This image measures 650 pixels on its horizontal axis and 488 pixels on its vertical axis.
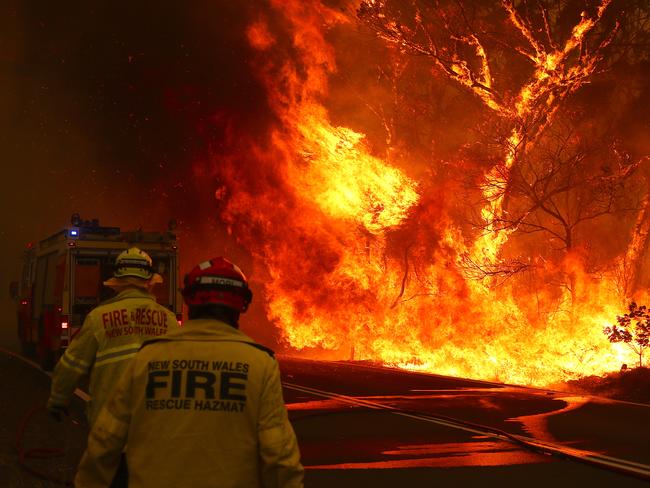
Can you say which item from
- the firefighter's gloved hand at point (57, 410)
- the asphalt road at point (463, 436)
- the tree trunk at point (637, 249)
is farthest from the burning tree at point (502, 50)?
the firefighter's gloved hand at point (57, 410)

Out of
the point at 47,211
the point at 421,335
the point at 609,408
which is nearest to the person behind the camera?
the point at 609,408

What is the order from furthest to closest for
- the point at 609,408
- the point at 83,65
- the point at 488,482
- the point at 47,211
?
1. the point at 47,211
2. the point at 83,65
3. the point at 609,408
4. the point at 488,482

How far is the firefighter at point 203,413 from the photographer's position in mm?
3438

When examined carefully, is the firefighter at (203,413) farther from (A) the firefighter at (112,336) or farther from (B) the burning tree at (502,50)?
(B) the burning tree at (502,50)

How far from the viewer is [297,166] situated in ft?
79.7

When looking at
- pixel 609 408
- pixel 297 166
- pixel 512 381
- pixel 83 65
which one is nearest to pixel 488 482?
pixel 609 408

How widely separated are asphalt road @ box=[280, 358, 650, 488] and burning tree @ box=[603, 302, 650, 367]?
3.29m

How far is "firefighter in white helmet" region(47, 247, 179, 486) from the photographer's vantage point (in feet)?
17.5

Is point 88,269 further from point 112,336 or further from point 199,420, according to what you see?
point 199,420

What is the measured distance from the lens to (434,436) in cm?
1047

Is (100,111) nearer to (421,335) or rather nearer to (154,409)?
(421,335)

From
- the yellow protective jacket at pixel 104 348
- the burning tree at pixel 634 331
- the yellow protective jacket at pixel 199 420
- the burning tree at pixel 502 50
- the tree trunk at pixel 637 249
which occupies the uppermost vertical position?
the burning tree at pixel 502 50

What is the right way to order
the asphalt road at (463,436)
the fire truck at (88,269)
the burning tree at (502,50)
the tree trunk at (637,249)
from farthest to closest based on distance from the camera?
the tree trunk at (637,249), the burning tree at (502,50), the fire truck at (88,269), the asphalt road at (463,436)

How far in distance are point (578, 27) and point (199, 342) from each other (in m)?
18.6
